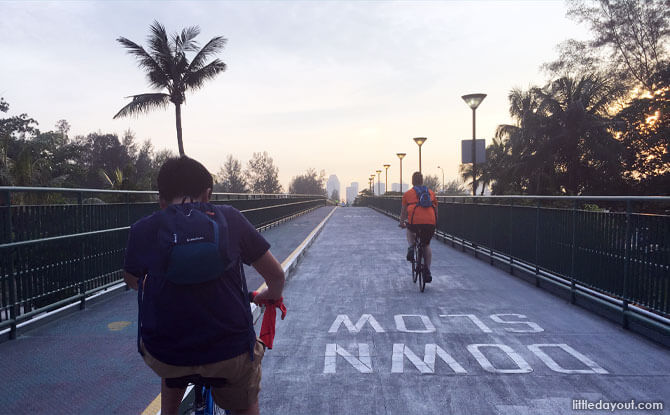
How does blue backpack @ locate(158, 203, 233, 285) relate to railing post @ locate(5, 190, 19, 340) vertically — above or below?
above

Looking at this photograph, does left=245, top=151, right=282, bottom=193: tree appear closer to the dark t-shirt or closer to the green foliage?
the green foliage

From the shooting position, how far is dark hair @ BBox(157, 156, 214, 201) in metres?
2.06

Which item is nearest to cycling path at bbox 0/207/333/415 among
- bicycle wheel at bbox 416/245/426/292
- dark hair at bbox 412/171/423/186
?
bicycle wheel at bbox 416/245/426/292

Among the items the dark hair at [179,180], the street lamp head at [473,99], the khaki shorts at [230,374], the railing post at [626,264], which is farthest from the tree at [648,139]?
the dark hair at [179,180]

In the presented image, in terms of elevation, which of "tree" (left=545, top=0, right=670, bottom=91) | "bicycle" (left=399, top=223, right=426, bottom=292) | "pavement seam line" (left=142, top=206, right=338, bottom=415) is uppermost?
"tree" (left=545, top=0, right=670, bottom=91)

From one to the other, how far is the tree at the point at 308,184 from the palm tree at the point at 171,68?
279 ft

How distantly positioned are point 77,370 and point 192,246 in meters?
3.33

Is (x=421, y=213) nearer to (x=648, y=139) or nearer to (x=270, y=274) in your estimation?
(x=270, y=274)

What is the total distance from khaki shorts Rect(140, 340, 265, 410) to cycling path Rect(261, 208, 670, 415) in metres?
1.66

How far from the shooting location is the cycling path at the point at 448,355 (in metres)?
3.78

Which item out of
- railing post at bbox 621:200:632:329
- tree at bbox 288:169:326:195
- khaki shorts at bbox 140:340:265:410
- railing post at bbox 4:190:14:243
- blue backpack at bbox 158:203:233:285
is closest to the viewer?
blue backpack at bbox 158:203:233:285

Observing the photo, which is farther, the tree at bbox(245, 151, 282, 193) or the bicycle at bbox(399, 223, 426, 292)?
the tree at bbox(245, 151, 282, 193)

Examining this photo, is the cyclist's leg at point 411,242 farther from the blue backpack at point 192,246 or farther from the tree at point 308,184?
the tree at point 308,184

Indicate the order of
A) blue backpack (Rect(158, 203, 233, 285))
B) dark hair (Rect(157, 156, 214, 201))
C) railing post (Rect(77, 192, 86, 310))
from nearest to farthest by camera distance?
blue backpack (Rect(158, 203, 233, 285)) → dark hair (Rect(157, 156, 214, 201)) → railing post (Rect(77, 192, 86, 310))
